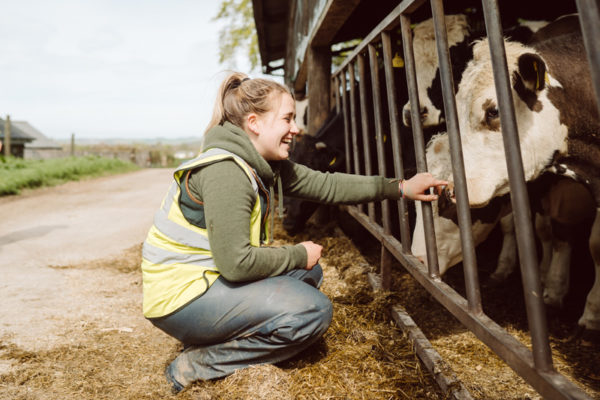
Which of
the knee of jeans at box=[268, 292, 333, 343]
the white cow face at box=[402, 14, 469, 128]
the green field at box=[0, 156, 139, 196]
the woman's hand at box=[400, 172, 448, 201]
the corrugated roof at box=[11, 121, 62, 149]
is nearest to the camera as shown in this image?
the knee of jeans at box=[268, 292, 333, 343]

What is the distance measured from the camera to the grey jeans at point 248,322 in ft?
5.56

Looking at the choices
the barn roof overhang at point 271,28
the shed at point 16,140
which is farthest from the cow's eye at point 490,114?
the shed at point 16,140

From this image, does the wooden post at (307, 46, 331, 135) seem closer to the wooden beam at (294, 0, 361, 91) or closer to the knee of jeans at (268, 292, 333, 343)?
the wooden beam at (294, 0, 361, 91)

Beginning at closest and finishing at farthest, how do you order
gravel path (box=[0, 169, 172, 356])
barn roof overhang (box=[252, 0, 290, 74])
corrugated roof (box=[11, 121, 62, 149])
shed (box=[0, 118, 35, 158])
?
1. gravel path (box=[0, 169, 172, 356])
2. barn roof overhang (box=[252, 0, 290, 74])
3. shed (box=[0, 118, 35, 158])
4. corrugated roof (box=[11, 121, 62, 149])

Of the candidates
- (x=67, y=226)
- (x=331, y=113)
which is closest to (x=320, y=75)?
(x=331, y=113)

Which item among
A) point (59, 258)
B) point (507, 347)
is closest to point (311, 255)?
point (507, 347)

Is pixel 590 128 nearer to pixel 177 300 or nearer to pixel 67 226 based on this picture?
pixel 177 300

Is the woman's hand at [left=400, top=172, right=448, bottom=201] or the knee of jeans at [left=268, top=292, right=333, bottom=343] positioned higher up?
the woman's hand at [left=400, top=172, right=448, bottom=201]

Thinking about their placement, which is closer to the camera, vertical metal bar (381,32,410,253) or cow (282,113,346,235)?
vertical metal bar (381,32,410,253)

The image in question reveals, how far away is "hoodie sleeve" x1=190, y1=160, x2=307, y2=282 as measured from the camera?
1.57 m

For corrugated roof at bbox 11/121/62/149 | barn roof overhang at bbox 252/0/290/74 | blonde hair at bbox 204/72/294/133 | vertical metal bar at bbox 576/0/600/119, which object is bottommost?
vertical metal bar at bbox 576/0/600/119

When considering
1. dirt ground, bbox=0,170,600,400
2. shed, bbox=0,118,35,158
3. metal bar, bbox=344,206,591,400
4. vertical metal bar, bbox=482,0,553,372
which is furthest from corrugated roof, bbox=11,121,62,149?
vertical metal bar, bbox=482,0,553,372

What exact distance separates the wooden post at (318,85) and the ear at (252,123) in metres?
3.10

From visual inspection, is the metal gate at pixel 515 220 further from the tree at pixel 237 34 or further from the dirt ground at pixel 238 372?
the tree at pixel 237 34
